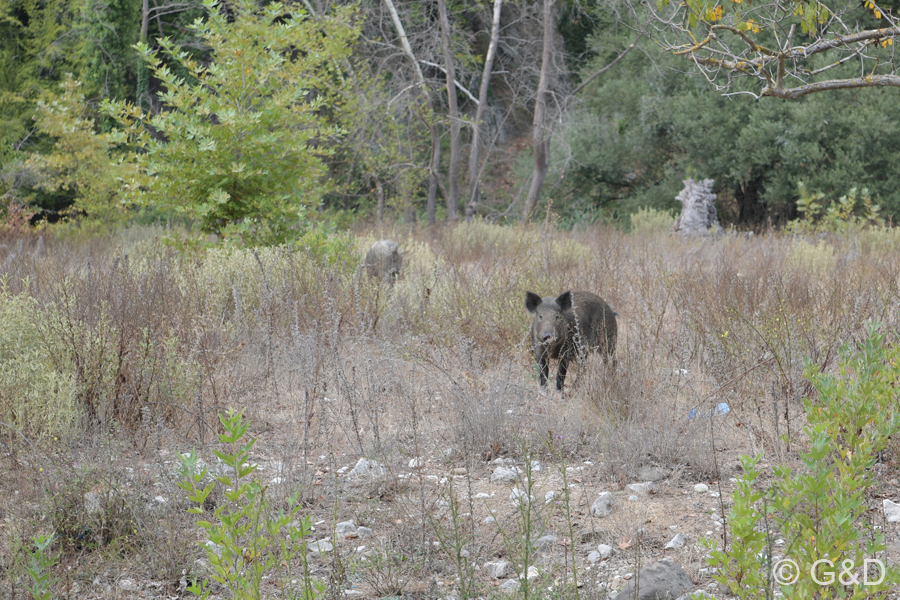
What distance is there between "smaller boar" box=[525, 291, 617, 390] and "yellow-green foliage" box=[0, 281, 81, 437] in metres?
2.77

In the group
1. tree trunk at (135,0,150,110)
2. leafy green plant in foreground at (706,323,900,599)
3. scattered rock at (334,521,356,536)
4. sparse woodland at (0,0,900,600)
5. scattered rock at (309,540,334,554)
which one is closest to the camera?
leafy green plant in foreground at (706,323,900,599)

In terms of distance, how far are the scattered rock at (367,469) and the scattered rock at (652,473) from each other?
50.6 inches

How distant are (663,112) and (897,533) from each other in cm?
1674

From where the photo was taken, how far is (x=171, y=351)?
4.39 meters

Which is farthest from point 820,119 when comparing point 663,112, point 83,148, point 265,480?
point 265,480

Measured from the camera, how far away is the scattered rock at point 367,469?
11.9 feet

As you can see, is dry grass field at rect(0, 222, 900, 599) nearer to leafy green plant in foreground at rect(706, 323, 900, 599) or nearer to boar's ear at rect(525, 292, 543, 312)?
leafy green plant in foreground at rect(706, 323, 900, 599)

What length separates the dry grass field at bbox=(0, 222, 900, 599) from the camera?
283 cm

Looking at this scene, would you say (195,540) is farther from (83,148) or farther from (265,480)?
(83,148)

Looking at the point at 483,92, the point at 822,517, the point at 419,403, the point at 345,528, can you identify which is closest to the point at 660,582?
the point at 822,517

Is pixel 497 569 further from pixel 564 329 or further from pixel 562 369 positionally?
pixel 562 369

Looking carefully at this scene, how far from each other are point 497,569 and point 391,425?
5.73ft

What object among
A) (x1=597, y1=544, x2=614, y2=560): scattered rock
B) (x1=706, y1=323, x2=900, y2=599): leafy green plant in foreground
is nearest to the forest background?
(x1=597, y1=544, x2=614, y2=560): scattered rock

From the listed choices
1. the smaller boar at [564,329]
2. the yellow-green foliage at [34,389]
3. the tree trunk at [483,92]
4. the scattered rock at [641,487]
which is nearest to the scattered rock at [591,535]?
the scattered rock at [641,487]
